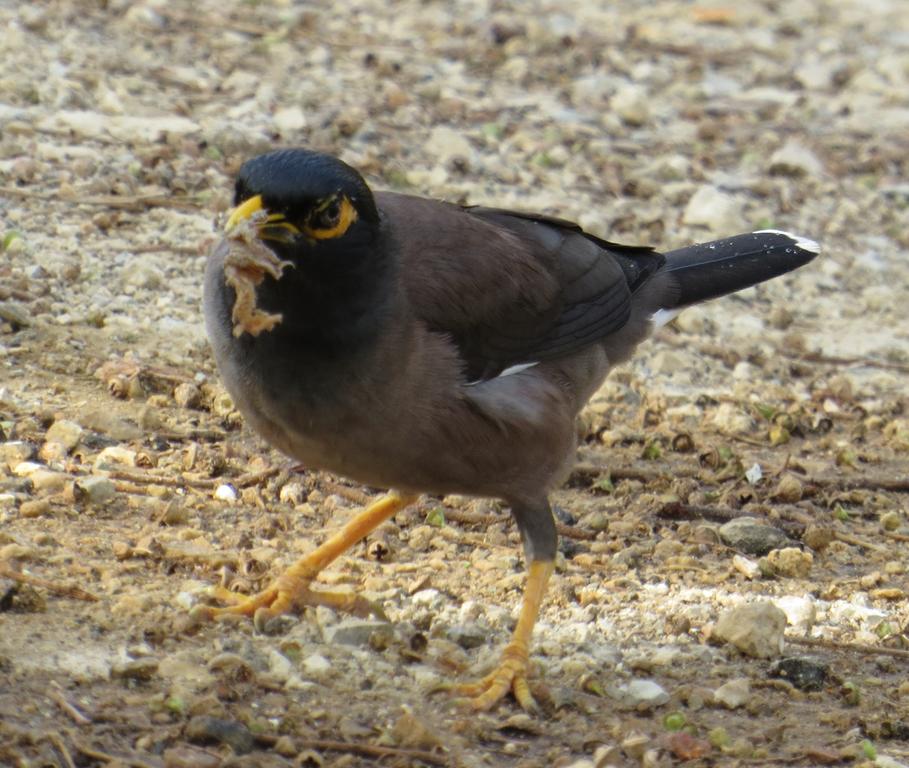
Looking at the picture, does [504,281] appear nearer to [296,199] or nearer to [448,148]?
[296,199]

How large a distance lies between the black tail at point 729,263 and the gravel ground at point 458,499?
78 cm

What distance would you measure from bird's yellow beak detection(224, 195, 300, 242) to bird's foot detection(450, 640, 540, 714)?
5.25 ft

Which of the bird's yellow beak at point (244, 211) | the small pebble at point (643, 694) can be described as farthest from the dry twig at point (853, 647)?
the bird's yellow beak at point (244, 211)

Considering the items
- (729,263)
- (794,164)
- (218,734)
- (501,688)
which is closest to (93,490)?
(218,734)

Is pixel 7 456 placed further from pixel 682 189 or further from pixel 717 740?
pixel 682 189

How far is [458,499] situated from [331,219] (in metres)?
2.06

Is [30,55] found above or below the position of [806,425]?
above

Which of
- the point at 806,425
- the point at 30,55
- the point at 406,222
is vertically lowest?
the point at 806,425

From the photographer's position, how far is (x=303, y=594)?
19.1 ft

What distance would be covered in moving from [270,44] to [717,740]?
7235 millimetres

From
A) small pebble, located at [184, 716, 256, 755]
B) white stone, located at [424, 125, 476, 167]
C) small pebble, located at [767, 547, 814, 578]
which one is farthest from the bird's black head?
white stone, located at [424, 125, 476, 167]

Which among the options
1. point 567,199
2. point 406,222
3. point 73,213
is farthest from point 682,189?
point 406,222

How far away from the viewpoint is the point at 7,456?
6.37m

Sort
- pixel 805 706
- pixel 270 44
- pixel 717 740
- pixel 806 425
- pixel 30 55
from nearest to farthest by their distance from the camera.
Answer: pixel 717 740, pixel 805 706, pixel 806 425, pixel 30 55, pixel 270 44
